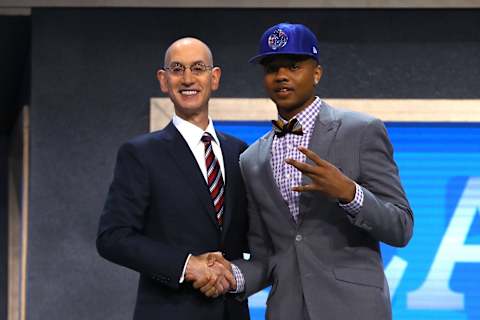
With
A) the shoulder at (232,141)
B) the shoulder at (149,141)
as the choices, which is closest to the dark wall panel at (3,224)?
the shoulder at (232,141)

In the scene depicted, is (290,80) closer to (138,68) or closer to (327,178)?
(327,178)

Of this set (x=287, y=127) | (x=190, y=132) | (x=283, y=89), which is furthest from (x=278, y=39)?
(x=190, y=132)

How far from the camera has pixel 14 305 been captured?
1011 centimetres

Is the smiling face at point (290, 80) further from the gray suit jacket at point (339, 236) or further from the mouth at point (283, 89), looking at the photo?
the gray suit jacket at point (339, 236)

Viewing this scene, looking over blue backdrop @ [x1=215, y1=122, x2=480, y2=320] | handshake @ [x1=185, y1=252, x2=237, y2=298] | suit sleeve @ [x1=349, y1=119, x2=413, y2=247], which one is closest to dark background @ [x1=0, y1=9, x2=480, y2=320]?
blue backdrop @ [x1=215, y1=122, x2=480, y2=320]

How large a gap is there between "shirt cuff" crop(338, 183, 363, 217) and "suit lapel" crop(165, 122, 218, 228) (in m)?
0.60

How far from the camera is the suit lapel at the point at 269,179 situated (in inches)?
138

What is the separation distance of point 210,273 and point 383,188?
2.09 ft

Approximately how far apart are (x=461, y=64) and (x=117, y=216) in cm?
341

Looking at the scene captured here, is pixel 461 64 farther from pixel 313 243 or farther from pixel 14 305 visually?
pixel 14 305

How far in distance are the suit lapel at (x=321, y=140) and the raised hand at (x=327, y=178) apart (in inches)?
9.2

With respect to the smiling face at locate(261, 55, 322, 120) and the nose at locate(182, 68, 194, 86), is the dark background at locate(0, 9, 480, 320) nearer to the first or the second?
the nose at locate(182, 68, 194, 86)

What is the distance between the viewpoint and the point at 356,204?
3207 millimetres

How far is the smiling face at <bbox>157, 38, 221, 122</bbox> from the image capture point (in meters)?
3.76
